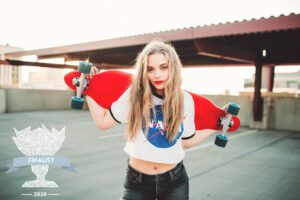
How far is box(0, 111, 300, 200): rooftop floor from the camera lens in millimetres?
3990

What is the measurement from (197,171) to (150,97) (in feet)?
12.2

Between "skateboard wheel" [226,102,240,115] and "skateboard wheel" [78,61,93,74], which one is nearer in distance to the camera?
"skateboard wheel" [78,61,93,74]

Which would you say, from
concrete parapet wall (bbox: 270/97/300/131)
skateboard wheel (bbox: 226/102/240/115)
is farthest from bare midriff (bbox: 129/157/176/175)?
concrete parapet wall (bbox: 270/97/300/131)

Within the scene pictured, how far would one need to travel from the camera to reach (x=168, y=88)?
187 centimetres

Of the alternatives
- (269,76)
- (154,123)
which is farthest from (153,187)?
(269,76)

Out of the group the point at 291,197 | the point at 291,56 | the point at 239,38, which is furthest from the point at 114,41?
the point at 291,197

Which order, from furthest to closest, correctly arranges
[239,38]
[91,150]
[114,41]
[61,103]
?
[61,103]
[114,41]
[239,38]
[91,150]

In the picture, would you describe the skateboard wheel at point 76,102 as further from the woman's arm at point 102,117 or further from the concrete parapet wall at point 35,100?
the concrete parapet wall at point 35,100

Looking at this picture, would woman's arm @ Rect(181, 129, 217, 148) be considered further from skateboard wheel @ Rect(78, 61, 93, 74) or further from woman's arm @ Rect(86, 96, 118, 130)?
skateboard wheel @ Rect(78, 61, 93, 74)

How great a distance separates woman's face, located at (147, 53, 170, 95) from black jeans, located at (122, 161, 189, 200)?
23.3 inches

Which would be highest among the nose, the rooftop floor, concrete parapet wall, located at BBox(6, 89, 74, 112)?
the nose

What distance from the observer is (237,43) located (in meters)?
9.94

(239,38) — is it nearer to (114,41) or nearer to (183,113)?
(114,41)

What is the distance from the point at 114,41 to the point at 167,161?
31.1 ft
